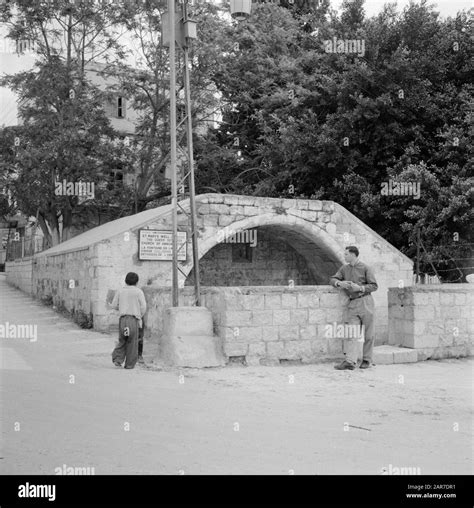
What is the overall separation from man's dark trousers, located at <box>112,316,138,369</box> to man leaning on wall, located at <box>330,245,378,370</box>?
2.92 m

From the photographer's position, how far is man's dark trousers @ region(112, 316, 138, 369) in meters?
8.45

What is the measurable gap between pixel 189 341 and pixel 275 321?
1.36m

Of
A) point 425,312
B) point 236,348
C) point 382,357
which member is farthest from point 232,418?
point 425,312

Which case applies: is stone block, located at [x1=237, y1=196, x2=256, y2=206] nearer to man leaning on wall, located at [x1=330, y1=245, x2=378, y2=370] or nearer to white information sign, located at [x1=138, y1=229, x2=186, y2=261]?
white information sign, located at [x1=138, y1=229, x2=186, y2=261]

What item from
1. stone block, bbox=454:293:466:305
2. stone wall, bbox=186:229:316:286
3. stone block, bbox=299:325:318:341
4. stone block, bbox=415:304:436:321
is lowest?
stone block, bbox=299:325:318:341

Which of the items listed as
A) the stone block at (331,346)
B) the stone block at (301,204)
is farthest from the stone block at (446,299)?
the stone block at (301,204)

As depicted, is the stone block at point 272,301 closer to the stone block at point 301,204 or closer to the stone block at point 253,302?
the stone block at point 253,302

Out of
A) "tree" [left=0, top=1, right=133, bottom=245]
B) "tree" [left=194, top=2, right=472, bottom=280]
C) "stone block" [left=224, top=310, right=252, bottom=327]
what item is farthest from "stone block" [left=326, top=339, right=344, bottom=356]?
"tree" [left=0, top=1, right=133, bottom=245]

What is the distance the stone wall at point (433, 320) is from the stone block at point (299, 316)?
1.91m

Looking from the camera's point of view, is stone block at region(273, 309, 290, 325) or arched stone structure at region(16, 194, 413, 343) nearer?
stone block at region(273, 309, 290, 325)

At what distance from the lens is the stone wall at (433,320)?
32.3 ft

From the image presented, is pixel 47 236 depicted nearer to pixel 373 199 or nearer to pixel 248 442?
pixel 373 199
